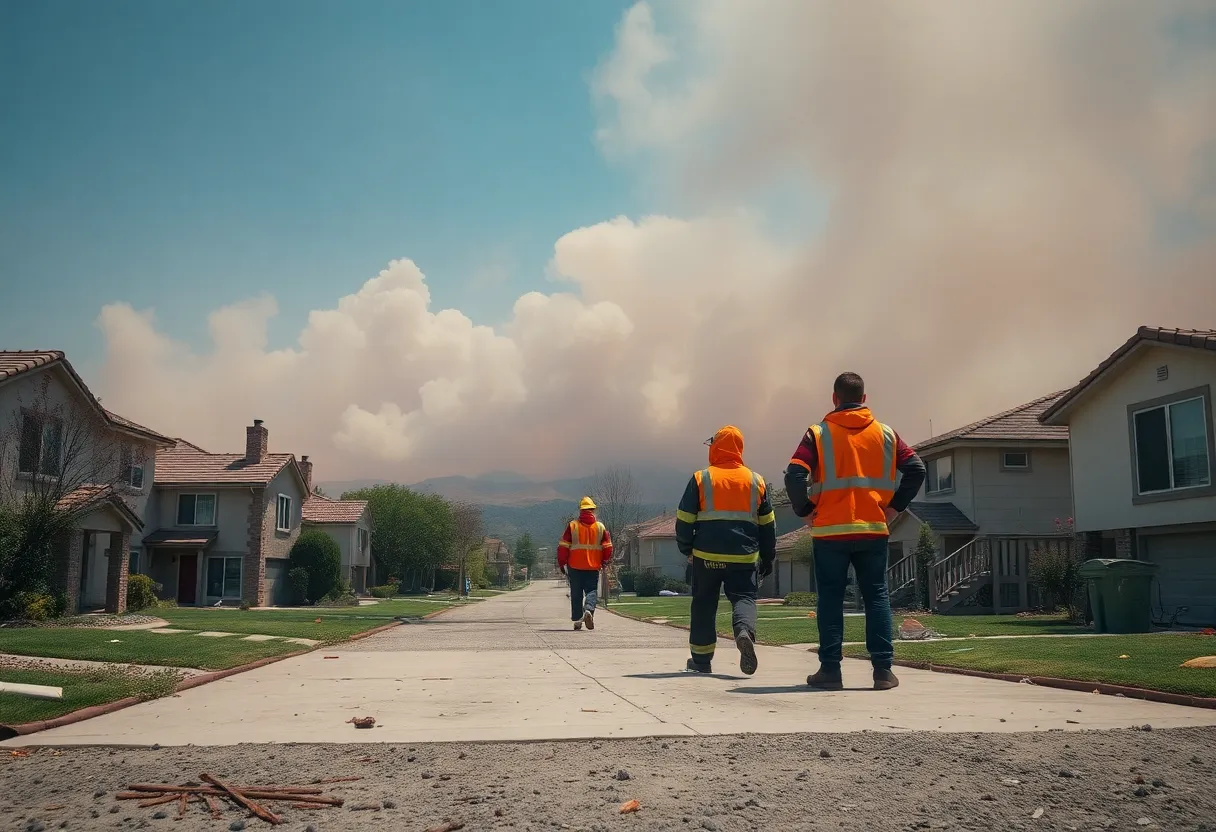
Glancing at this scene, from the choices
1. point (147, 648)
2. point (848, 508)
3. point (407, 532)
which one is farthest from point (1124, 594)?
point (407, 532)

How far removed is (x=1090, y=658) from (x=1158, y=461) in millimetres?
12815

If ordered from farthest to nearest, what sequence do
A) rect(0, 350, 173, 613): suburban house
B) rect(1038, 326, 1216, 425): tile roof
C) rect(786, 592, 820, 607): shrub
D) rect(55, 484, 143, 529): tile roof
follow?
rect(786, 592, 820, 607): shrub, rect(0, 350, 173, 613): suburban house, rect(55, 484, 143, 529): tile roof, rect(1038, 326, 1216, 425): tile roof

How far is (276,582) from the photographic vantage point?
43.3 metres

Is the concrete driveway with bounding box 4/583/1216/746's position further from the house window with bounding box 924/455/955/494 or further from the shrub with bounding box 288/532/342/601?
the shrub with bounding box 288/532/342/601

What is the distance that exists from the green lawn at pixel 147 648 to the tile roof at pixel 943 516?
73.6 feet

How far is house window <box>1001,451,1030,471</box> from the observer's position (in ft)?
102

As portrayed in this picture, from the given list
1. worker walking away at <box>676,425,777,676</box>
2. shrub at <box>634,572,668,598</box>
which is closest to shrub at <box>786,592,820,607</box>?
shrub at <box>634,572,668,598</box>

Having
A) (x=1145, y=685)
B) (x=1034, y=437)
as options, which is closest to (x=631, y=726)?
(x=1145, y=685)

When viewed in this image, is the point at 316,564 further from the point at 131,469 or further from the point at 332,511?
the point at 131,469

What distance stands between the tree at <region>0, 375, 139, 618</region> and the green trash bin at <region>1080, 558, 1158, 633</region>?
20626 mm

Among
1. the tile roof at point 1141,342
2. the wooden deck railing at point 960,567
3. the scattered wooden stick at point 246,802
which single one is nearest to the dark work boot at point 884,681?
the scattered wooden stick at point 246,802

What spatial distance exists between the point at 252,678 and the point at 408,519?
204 feet

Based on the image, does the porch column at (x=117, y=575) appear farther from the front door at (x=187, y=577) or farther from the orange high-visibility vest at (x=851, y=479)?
the orange high-visibility vest at (x=851, y=479)

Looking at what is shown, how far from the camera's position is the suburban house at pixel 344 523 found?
2056 inches
